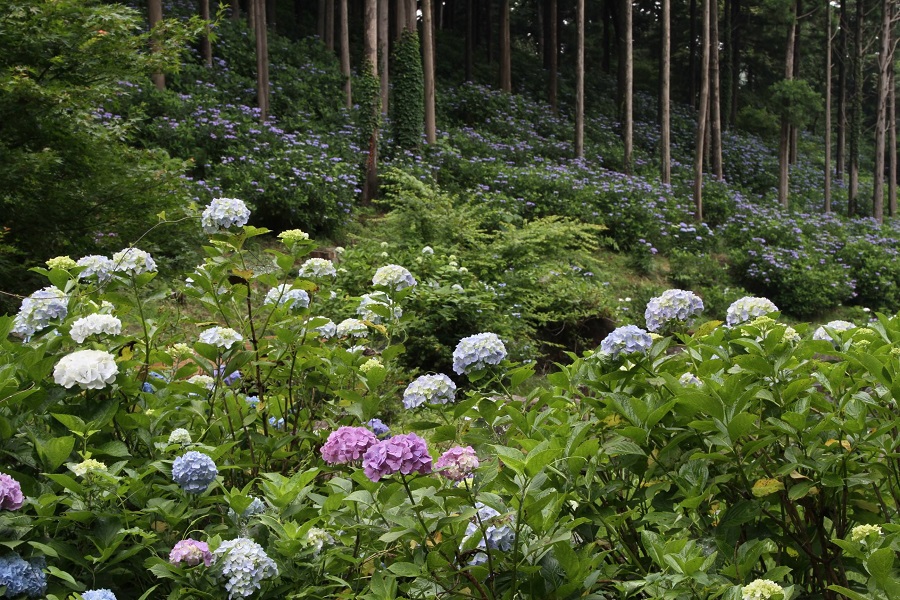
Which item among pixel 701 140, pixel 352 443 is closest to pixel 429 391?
pixel 352 443

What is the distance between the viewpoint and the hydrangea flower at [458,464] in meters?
1.79

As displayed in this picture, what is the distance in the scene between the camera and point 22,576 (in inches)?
66.8

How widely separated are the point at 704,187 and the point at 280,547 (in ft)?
56.9

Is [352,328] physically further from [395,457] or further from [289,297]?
[395,457]

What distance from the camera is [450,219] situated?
Result: 9.85m

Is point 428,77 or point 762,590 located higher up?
point 428,77

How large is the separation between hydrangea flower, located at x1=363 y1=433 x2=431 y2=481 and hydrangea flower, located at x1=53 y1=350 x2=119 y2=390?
759 mm

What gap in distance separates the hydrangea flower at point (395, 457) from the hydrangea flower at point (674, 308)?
2.88 ft

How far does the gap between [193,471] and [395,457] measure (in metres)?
0.56

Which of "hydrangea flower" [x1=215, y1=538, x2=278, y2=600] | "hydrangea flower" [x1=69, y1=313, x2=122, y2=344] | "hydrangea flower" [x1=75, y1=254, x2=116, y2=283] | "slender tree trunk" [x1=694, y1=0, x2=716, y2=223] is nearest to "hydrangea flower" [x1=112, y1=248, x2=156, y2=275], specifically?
"hydrangea flower" [x1=75, y1=254, x2=116, y2=283]

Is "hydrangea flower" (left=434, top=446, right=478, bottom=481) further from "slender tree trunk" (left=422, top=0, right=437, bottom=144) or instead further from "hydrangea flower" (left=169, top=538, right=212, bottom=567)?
"slender tree trunk" (left=422, top=0, right=437, bottom=144)

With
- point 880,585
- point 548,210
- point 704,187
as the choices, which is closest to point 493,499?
point 880,585

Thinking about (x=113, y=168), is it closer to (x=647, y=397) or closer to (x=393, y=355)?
(x=393, y=355)

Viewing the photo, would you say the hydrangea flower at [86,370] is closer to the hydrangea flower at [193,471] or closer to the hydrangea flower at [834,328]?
the hydrangea flower at [193,471]
